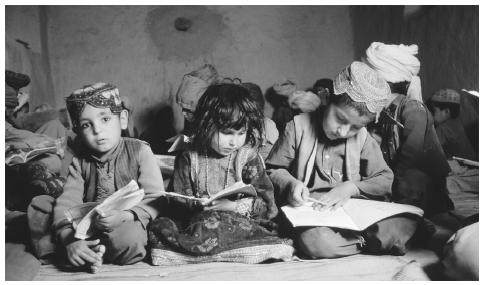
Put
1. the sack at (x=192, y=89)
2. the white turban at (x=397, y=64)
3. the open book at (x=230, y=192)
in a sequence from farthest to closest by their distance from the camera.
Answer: the sack at (x=192, y=89) < the white turban at (x=397, y=64) < the open book at (x=230, y=192)

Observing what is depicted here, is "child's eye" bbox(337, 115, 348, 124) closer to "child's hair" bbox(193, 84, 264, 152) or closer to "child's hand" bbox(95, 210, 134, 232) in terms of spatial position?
"child's hair" bbox(193, 84, 264, 152)

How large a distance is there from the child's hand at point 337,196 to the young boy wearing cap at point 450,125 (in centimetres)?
133

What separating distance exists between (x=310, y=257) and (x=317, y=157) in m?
0.46

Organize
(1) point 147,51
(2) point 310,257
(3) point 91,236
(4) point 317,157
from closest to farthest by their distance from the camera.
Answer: (3) point 91,236 < (2) point 310,257 < (4) point 317,157 < (1) point 147,51

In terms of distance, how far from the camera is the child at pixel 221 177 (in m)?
1.64

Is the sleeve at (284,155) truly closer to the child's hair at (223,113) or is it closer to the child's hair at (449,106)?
the child's hair at (223,113)

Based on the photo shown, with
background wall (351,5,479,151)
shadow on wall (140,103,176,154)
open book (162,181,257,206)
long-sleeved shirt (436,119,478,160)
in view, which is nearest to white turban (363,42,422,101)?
background wall (351,5,479,151)

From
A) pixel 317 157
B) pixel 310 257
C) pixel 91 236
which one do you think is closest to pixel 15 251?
pixel 91 236

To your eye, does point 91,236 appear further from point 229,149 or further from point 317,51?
point 317,51

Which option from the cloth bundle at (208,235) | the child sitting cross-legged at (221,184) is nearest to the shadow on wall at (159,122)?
the child sitting cross-legged at (221,184)

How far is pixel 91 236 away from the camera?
1.55 metres

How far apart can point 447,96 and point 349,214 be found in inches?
58.7
